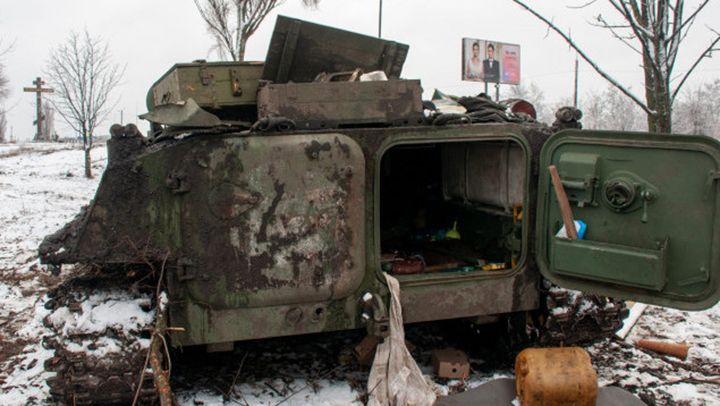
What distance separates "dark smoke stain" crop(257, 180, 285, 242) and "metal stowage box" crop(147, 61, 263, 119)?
1.56 metres

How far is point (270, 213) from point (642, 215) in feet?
6.94

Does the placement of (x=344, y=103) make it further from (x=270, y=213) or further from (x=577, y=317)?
(x=577, y=317)

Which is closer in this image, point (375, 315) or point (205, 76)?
point (375, 315)

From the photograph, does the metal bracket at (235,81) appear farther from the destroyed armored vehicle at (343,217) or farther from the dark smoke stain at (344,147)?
the dark smoke stain at (344,147)

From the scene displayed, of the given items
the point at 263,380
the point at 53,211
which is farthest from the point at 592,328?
the point at 53,211

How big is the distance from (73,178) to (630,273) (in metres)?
14.7

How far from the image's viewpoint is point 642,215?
402 cm

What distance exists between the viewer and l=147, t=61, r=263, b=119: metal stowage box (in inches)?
215

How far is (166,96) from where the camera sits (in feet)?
19.4

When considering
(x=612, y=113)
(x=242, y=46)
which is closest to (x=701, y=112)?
(x=612, y=113)

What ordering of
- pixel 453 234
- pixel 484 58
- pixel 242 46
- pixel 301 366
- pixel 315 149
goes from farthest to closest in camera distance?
pixel 484 58, pixel 242 46, pixel 453 234, pixel 301 366, pixel 315 149

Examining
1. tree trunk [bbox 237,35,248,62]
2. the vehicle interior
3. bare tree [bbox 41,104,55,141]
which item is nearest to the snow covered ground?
the vehicle interior

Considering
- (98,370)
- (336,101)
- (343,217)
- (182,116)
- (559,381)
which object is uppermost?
(336,101)

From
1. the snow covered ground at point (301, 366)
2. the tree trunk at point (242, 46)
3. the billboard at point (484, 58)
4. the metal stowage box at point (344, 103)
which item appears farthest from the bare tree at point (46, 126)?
the metal stowage box at point (344, 103)
